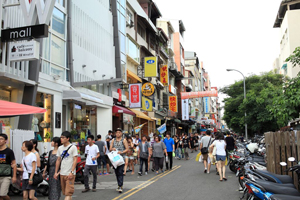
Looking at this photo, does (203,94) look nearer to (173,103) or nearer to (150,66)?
(173,103)

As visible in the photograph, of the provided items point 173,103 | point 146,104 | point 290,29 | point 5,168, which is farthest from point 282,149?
point 173,103

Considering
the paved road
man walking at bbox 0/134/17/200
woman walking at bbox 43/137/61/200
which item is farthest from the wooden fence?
man walking at bbox 0/134/17/200

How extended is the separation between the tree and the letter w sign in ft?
66.6

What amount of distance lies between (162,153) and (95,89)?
938 centimetres

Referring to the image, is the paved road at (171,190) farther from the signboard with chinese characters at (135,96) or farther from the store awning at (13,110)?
the signboard with chinese characters at (135,96)

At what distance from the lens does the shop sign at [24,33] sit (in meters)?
11.9

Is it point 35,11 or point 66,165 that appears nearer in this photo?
point 66,165

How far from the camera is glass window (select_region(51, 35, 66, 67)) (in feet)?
55.6

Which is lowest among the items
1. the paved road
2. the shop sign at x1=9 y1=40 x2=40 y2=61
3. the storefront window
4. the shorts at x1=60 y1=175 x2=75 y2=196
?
the paved road

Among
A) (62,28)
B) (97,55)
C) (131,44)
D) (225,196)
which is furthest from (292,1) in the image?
(225,196)

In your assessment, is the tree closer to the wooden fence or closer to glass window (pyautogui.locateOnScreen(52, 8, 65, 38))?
glass window (pyautogui.locateOnScreen(52, 8, 65, 38))

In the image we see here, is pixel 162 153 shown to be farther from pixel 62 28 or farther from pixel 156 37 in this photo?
pixel 156 37

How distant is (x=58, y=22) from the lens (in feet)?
57.4

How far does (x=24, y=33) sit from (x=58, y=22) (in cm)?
564
